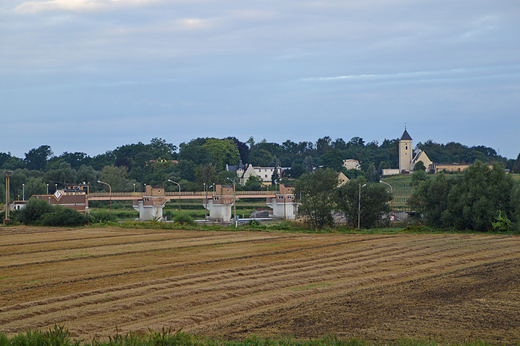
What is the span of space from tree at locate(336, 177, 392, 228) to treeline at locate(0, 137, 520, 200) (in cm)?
5240

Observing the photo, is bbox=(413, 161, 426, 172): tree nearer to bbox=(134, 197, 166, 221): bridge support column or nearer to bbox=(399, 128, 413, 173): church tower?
bbox=(399, 128, 413, 173): church tower

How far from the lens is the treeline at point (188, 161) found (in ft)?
349

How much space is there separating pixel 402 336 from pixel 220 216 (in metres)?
62.7

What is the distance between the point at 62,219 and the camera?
51.6 m

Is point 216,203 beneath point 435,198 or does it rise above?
beneath

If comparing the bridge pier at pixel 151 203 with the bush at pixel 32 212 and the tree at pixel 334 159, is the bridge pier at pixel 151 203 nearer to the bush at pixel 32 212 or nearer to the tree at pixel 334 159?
the bush at pixel 32 212

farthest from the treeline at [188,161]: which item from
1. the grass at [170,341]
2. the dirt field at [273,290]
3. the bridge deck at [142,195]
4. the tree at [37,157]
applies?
the grass at [170,341]

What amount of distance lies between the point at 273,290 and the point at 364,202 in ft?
124

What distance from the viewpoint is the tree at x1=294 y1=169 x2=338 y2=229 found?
53.4 m

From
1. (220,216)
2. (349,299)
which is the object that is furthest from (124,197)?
(349,299)

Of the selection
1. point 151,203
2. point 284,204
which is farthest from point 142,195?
point 284,204

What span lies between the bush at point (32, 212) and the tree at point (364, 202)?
104ft

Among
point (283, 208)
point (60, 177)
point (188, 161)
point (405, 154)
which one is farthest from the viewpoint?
point (405, 154)

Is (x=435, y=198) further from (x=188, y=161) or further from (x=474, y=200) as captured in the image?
(x=188, y=161)
